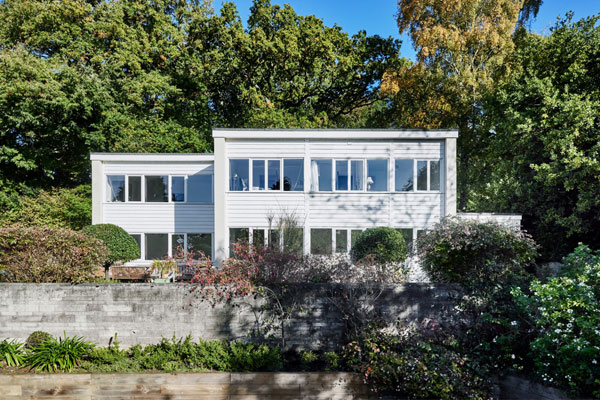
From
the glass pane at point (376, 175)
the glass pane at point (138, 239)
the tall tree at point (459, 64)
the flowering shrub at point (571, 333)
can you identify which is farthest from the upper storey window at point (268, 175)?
the tall tree at point (459, 64)

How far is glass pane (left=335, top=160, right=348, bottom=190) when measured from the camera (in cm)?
1282

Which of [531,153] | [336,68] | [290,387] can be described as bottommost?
[290,387]

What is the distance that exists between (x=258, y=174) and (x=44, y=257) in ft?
22.5

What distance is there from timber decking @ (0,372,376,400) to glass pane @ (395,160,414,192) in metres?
7.84

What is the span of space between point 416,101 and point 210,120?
12.1 metres

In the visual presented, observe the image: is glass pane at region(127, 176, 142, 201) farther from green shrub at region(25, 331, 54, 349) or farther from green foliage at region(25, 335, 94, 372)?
green foliage at region(25, 335, 94, 372)

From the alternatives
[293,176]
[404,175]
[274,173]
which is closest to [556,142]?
[404,175]

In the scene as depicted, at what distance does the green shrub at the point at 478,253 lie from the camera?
7156mm

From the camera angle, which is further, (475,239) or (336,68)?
(336,68)

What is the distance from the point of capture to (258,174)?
12.8m

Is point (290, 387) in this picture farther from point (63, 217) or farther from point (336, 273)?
point (63, 217)

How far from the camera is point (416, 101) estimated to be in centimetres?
1947

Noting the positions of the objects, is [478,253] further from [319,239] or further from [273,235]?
[273,235]

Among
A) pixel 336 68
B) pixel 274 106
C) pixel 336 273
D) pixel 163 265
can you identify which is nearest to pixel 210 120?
pixel 274 106
